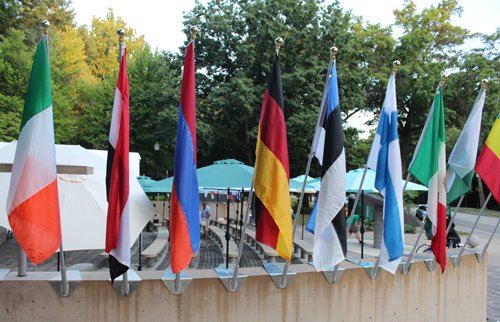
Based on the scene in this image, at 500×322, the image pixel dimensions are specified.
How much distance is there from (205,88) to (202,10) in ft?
17.2

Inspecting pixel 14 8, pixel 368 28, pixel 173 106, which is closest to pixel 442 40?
pixel 368 28

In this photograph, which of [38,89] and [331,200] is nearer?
[38,89]

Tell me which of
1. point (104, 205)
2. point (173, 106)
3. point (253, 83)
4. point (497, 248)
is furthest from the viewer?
point (253, 83)

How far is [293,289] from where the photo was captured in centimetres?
452

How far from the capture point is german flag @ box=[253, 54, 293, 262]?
4.32m

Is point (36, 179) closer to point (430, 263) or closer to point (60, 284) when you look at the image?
point (60, 284)

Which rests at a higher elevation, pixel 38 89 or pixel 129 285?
pixel 38 89

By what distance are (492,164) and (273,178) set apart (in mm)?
4031

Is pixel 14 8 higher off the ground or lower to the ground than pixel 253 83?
higher

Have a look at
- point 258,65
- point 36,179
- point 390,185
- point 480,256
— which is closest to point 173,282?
point 36,179

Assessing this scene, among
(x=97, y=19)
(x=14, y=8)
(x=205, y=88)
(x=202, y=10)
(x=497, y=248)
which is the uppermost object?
(x=97, y=19)

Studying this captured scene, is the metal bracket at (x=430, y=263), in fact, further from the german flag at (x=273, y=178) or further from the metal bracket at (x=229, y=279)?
the metal bracket at (x=229, y=279)

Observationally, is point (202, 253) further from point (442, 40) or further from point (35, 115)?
point (442, 40)

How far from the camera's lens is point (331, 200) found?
15.1 ft
